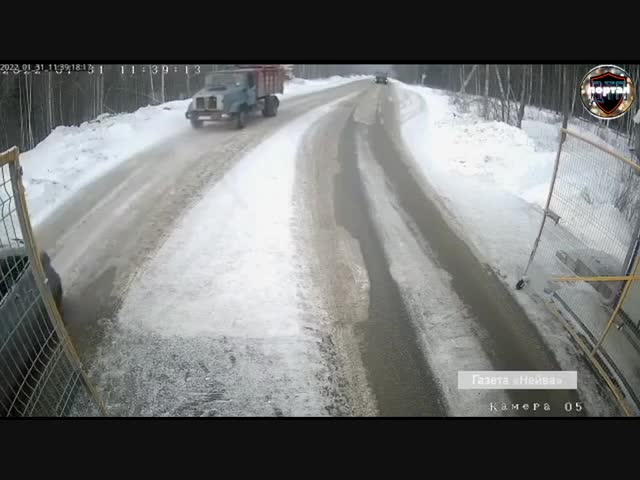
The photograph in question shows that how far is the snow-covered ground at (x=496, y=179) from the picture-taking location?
3.74m

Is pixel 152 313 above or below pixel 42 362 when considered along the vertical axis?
above

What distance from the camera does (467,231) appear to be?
4.17 m

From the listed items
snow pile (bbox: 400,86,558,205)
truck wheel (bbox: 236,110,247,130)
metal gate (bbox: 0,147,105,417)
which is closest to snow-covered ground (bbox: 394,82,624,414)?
snow pile (bbox: 400,86,558,205)

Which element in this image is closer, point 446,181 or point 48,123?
point 48,123

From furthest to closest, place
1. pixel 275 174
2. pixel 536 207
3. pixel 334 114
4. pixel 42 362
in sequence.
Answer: pixel 334 114
pixel 275 174
pixel 536 207
pixel 42 362

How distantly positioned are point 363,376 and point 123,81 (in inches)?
115

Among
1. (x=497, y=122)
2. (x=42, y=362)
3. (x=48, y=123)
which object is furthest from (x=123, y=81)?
(x=497, y=122)

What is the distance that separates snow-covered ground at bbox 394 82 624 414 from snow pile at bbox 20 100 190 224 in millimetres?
2781

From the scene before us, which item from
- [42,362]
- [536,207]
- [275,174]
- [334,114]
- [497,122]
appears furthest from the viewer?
[334,114]

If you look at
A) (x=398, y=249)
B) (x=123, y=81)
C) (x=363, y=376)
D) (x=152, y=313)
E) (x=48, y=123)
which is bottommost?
(x=363, y=376)

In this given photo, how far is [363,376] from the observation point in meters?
3.21

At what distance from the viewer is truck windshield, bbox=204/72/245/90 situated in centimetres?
388

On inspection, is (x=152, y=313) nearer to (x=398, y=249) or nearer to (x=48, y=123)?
(x=48, y=123)

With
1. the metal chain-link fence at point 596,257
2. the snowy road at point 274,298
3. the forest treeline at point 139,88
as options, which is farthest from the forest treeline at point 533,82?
the snowy road at point 274,298
